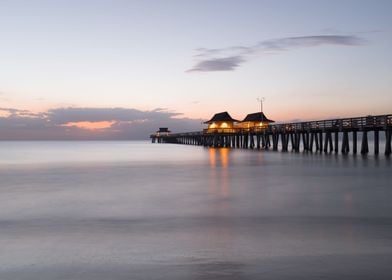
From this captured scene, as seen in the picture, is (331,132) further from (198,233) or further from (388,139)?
(198,233)

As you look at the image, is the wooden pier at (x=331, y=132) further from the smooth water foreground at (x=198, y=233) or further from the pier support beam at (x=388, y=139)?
the smooth water foreground at (x=198, y=233)

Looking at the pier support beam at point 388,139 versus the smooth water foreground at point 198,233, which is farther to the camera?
the pier support beam at point 388,139

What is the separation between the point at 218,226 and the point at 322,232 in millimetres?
2267

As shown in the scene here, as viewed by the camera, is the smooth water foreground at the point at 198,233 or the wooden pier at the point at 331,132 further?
the wooden pier at the point at 331,132

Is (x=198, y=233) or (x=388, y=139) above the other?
(x=388, y=139)

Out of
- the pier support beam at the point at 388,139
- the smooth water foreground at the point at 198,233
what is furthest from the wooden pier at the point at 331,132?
the smooth water foreground at the point at 198,233

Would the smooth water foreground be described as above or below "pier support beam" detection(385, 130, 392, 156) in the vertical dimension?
below

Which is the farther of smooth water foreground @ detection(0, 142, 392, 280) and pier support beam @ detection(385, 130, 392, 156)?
pier support beam @ detection(385, 130, 392, 156)

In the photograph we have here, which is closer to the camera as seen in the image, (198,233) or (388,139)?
(198,233)

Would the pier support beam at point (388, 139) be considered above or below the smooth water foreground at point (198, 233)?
above

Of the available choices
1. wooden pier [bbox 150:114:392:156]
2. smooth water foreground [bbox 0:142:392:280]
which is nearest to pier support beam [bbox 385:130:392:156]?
wooden pier [bbox 150:114:392:156]

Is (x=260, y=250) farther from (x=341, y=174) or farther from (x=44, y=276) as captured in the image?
(x=341, y=174)

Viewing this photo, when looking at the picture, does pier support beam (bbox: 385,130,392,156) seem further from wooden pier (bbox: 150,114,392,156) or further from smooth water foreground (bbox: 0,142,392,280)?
smooth water foreground (bbox: 0,142,392,280)

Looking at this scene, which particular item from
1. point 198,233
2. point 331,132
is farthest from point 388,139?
point 198,233
